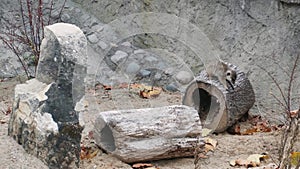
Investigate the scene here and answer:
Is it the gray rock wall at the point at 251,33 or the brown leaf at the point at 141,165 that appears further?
the gray rock wall at the point at 251,33

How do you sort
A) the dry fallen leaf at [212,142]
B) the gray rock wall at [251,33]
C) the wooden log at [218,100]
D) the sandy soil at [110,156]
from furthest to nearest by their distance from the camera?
the gray rock wall at [251,33], the wooden log at [218,100], the dry fallen leaf at [212,142], the sandy soil at [110,156]

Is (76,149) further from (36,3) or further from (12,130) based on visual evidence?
(36,3)

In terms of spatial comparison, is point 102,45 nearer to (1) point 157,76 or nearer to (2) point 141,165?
(1) point 157,76

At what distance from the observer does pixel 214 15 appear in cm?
538

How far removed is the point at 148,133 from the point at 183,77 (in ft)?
7.35

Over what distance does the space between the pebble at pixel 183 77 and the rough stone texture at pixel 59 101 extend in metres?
2.62

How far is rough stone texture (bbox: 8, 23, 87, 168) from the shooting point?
9.62 feet

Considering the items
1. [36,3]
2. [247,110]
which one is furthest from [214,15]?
[36,3]

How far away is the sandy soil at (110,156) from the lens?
309cm

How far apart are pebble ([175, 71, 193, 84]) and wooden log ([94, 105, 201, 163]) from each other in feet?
6.26

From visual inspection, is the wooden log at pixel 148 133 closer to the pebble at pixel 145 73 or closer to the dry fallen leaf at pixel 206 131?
the dry fallen leaf at pixel 206 131

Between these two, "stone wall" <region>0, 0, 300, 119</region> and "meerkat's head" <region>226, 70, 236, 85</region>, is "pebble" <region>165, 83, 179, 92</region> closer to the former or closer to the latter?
"stone wall" <region>0, 0, 300, 119</region>

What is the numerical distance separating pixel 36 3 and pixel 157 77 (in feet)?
5.20

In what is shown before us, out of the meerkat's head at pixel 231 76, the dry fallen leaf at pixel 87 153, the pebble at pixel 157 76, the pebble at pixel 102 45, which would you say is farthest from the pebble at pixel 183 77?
the dry fallen leaf at pixel 87 153
